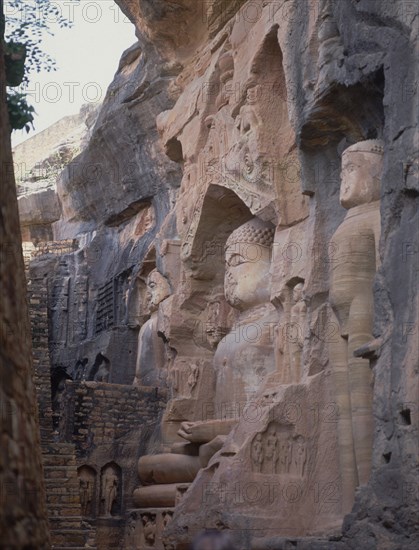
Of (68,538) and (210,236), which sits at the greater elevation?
Answer: (210,236)

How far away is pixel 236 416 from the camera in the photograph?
10836 millimetres

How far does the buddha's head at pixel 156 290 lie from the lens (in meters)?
14.6

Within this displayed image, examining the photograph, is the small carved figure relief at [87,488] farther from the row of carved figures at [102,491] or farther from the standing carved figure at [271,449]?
the standing carved figure at [271,449]

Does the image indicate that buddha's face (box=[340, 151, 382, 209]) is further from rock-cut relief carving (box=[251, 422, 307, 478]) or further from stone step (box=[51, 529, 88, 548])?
stone step (box=[51, 529, 88, 548])

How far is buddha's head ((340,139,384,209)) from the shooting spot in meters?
8.66

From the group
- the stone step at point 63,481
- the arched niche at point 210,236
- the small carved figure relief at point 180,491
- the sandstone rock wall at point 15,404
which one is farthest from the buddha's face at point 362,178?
the sandstone rock wall at point 15,404

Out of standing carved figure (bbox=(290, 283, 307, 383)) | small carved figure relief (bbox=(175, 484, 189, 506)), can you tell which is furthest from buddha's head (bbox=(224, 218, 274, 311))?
small carved figure relief (bbox=(175, 484, 189, 506))

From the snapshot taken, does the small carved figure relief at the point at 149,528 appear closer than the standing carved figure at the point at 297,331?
No

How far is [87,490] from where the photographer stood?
40.0 ft

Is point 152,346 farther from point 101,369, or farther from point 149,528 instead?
point 149,528

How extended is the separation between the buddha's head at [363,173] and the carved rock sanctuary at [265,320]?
0.04 feet

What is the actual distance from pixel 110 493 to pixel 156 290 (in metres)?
3.52

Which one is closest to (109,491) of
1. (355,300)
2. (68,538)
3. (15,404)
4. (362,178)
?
(68,538)

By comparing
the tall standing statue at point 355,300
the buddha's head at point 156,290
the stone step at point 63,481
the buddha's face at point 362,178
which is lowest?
the stone step at point 63,481
